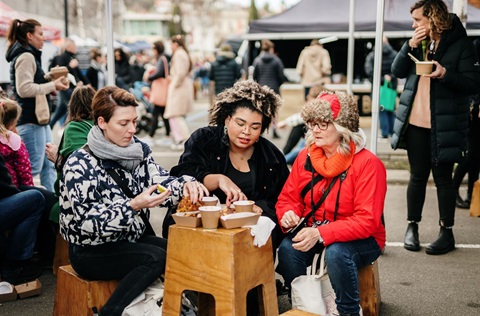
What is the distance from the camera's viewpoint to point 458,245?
5.24 meters

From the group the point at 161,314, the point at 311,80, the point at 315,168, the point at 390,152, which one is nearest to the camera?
the point at 161,314

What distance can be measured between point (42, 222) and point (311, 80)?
903 centimetres

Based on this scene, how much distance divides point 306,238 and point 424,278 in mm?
1558

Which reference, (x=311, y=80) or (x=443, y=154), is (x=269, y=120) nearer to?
(x=443, y=154)

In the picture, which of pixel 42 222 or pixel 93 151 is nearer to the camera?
pixel 93 151

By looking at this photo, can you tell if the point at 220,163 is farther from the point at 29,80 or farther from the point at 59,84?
the point at 29,80

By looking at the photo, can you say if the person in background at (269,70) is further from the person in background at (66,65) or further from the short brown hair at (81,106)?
the short brown hair at (81,106)

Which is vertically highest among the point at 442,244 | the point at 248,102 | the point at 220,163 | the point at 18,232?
the point at 248,102

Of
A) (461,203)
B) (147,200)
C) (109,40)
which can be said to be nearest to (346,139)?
(147,200)

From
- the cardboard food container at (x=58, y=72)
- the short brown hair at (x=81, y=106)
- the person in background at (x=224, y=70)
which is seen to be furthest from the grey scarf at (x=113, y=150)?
the person in background at (x=224, y=70)

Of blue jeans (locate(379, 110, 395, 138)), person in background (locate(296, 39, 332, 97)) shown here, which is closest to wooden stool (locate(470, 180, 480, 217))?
blue jeans (locate(379, 110, 395, 138))

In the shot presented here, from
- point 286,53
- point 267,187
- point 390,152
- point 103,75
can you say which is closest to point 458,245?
point 267,187

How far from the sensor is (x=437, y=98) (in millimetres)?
4656

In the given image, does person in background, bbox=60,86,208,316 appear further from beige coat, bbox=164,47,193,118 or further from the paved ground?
beige coat, bbox=164,47,193,118
